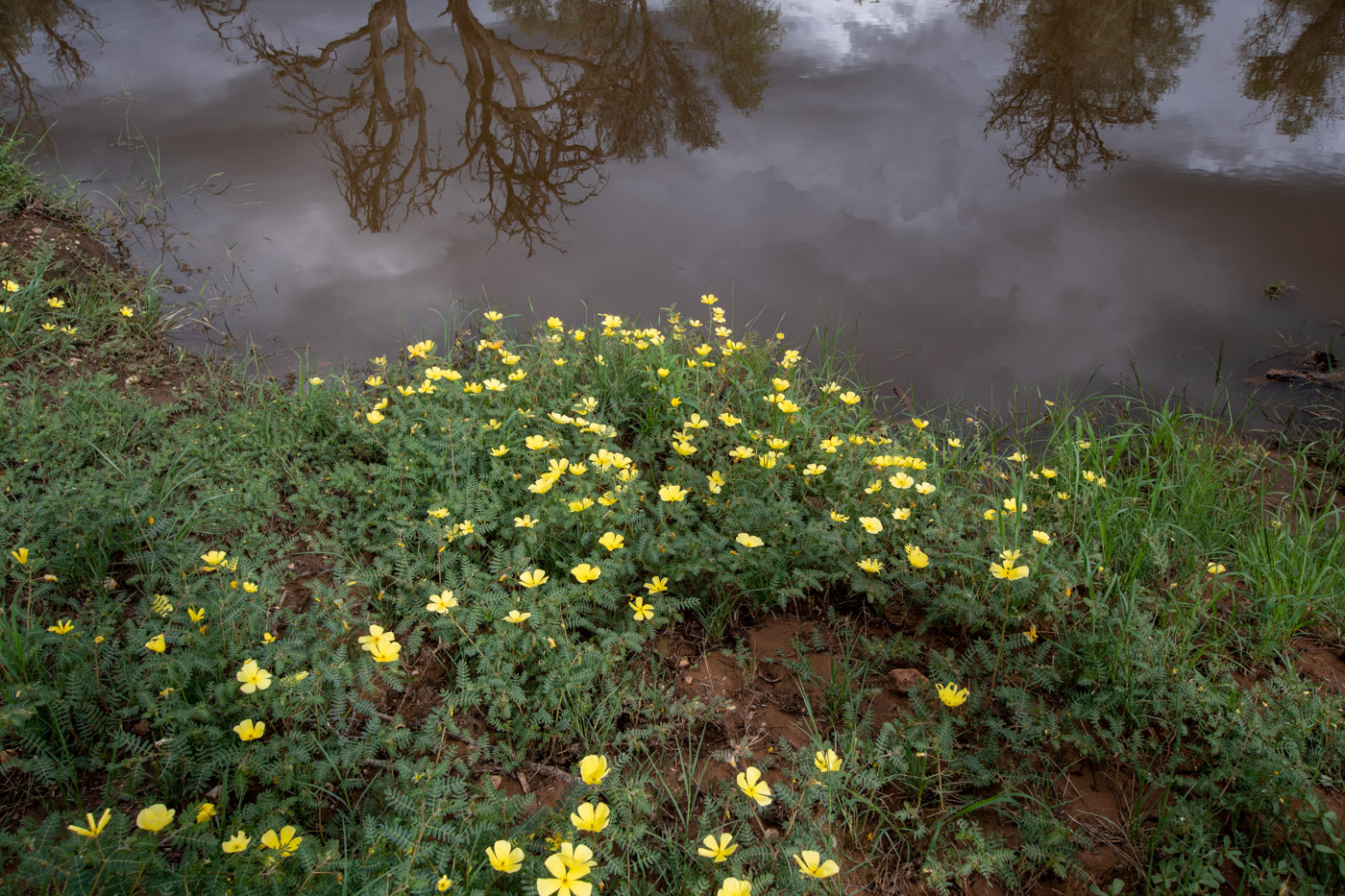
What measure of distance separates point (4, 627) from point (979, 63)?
7.56 m

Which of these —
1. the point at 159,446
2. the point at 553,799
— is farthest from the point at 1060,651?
the point at 159,446

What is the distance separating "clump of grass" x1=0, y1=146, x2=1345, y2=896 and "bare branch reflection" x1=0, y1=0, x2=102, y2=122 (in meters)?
4.46

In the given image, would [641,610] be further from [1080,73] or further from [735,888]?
[1080,73]

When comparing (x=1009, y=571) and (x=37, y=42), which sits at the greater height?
(x=37, y=42)

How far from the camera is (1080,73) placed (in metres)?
6.07

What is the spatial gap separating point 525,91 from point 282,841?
5582 mm

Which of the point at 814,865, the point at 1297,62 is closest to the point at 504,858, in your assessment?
the point at 814,865

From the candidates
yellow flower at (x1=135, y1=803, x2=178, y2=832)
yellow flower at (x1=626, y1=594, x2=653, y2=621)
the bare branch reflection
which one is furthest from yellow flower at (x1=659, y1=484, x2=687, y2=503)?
the bare branch reflection

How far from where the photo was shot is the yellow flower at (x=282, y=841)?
1389 millimetres

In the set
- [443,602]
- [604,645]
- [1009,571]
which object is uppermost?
[1009,571]

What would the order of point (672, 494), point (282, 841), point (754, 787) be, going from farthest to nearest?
1. point (672, 494)
2. point (754, 787)
3. point (282, 841)

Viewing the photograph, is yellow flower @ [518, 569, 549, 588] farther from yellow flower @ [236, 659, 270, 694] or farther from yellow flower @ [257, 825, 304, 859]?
yellow flower @ [257, 825, 304, 859]

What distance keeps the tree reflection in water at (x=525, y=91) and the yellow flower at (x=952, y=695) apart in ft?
12.2

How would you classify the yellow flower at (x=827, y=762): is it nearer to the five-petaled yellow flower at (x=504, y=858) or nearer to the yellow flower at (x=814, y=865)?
the yellow flower at (x=814, y=865)
